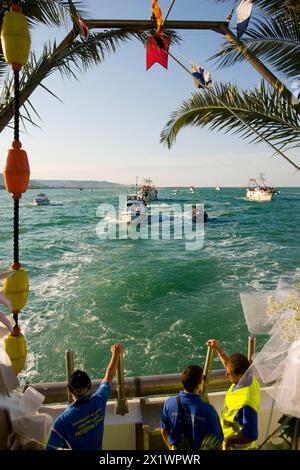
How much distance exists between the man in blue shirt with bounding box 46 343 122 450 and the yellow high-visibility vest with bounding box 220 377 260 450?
967mm

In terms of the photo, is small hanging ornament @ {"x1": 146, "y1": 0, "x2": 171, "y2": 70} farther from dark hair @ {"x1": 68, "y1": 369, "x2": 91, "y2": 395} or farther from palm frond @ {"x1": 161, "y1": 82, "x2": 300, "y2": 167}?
dark hair @ {"x1": 68, "y1": 369, "x2": 91, "y2": 395}

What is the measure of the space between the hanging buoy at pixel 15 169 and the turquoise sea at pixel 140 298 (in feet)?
5.33

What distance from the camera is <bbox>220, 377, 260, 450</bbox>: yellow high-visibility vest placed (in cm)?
223

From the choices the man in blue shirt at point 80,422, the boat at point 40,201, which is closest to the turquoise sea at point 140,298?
the man in blue shirt at point 80,422

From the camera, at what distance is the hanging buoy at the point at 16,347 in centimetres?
223

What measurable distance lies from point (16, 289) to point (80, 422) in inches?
41.7

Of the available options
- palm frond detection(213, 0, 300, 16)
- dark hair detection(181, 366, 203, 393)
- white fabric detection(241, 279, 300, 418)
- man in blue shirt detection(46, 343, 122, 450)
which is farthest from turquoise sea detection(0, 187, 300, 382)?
palm frond detection(213, 0, 300, 16)

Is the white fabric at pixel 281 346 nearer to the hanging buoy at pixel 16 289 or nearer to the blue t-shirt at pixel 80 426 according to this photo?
the blue t-shirt at pixel 80 426

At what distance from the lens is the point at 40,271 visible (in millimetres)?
19688

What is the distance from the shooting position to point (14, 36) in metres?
2.33

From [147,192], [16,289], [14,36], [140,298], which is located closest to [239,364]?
[16,289]

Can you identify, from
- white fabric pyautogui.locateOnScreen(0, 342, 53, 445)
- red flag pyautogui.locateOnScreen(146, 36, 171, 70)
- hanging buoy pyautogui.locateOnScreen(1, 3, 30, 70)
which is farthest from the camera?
red flag pyautogui.locateOnScreen(146, 36, 171, 70)

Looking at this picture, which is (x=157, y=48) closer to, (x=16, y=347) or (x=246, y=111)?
(x=246, y=111)
